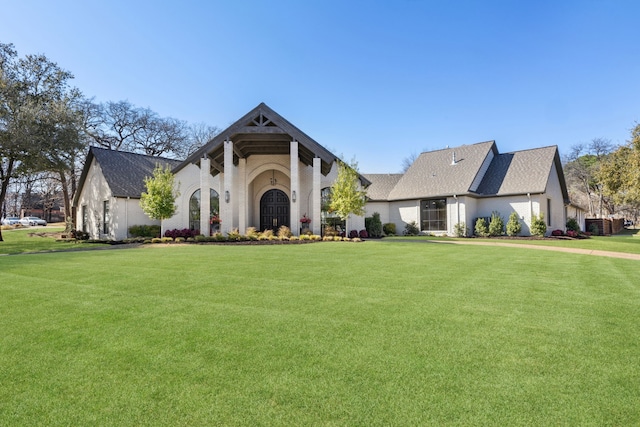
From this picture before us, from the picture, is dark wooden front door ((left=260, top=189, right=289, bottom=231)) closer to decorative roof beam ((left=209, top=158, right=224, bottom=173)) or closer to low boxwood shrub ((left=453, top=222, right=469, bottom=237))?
decorative roof beam ((left=209, top=158, right=224, bottom=173))

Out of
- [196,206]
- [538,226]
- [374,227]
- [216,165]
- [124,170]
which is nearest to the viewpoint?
[216,165]

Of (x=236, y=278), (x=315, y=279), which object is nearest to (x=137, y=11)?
(x=236, y=278)

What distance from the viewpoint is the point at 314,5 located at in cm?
1373

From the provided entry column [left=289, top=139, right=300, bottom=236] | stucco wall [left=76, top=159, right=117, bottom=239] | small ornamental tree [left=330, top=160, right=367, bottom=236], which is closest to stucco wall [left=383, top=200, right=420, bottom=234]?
small ornamental tree [left=330, top=160, right=367, bottom=236]

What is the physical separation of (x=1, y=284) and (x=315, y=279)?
20.4 feet

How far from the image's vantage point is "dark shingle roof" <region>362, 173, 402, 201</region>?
1064 inches

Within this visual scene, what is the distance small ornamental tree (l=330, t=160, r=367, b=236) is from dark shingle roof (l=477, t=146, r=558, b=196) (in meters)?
10.4

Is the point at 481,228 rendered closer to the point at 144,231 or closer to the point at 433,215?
the point at 433,215

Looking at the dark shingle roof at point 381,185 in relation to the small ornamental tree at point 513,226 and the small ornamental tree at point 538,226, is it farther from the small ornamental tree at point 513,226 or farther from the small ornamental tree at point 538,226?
the small ornamental tree at point 538,226

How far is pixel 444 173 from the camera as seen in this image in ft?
83.7

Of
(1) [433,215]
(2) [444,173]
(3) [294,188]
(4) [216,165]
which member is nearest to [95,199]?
(4) [216,165]

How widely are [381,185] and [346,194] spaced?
10582 mm

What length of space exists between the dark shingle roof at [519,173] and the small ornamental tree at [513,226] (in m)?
1.72

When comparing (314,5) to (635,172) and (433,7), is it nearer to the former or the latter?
(433,7)
